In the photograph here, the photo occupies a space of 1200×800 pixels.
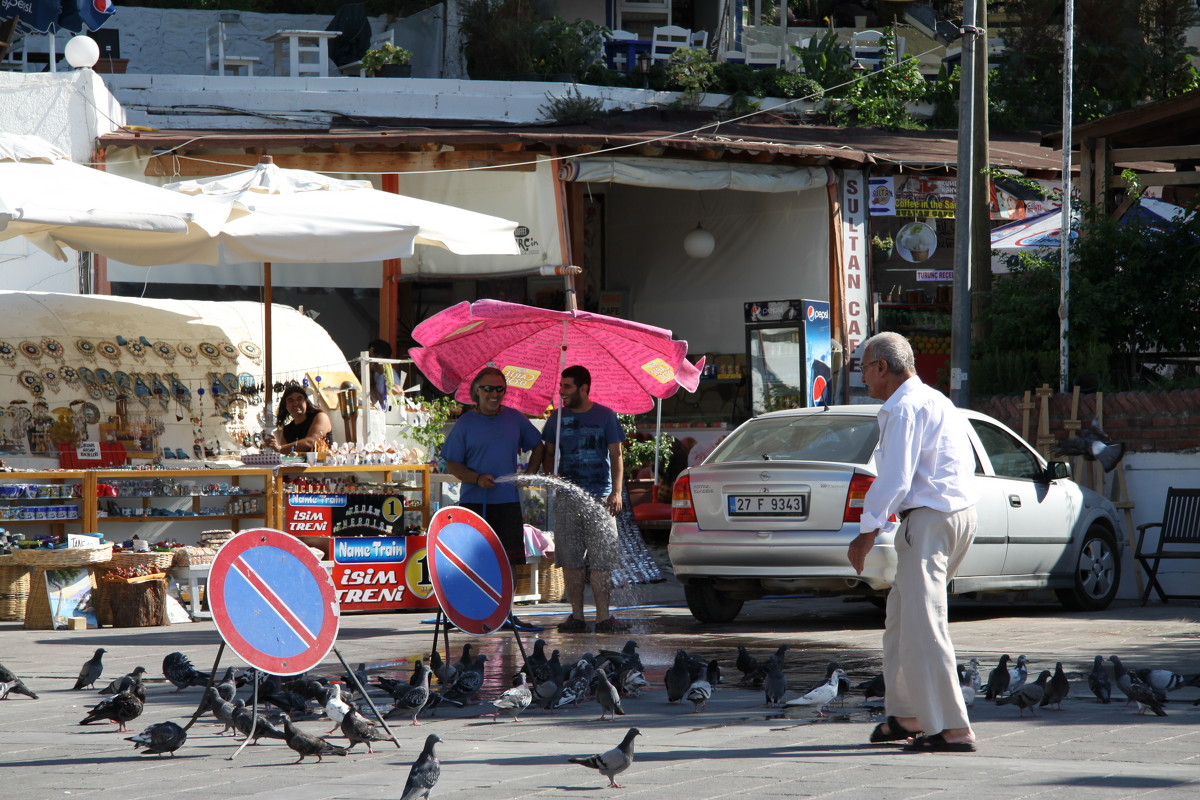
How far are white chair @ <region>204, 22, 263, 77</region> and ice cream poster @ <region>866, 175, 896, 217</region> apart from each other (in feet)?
38.4

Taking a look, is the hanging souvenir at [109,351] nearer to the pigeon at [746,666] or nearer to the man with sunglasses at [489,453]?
the man with sunglasses at [489,453]

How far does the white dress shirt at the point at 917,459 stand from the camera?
559cm

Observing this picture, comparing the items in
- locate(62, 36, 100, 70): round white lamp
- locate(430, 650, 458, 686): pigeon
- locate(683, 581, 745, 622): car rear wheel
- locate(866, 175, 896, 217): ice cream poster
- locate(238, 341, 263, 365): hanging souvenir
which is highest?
locate(62, 36, 100, 70): round white lamp

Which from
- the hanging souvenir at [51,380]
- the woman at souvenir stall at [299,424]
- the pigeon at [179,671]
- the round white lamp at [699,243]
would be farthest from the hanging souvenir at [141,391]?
the round white lamp at [699,243]

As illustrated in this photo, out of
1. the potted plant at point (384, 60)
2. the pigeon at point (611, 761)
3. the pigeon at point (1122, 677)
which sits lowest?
the pigeon at point (1122, 677)

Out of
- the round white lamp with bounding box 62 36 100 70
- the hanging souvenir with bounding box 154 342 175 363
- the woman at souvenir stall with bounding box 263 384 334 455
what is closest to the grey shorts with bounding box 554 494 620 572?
the woman at souvenir stall with bounding box 263 384 334 455

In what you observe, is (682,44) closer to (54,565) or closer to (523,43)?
(523,43)

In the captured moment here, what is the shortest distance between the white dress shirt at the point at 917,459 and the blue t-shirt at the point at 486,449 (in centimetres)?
446

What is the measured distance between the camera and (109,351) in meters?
12.2

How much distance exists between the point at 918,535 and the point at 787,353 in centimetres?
1129

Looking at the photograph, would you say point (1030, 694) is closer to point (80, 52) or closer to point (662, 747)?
point (662, 747)

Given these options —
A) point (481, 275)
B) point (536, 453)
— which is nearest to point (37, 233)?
point (536, 453)

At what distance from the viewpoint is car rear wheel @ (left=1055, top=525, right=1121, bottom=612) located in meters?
11.5

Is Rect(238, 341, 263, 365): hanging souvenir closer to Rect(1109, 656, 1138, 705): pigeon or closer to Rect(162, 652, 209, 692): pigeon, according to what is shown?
Rect(162, 652, 209, 692): pigeon
